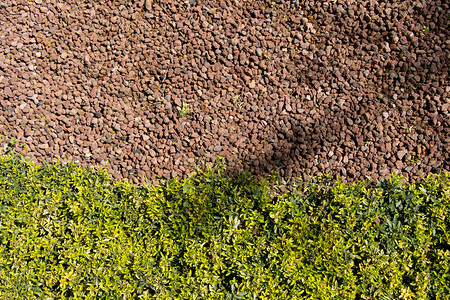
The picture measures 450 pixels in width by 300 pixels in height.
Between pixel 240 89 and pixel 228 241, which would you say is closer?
pixel 228 241

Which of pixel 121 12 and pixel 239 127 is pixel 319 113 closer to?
pixel 239 127

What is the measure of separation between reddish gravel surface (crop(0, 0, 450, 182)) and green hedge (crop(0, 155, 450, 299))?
1.01ft

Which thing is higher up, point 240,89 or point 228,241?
point 240,89

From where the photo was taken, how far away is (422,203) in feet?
10.00

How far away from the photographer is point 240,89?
3693 millimetres

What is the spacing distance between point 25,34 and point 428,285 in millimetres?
4817

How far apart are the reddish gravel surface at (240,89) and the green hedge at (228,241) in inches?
12.2

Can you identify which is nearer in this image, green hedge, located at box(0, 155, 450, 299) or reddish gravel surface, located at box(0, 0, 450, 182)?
green hedge, located at box(0, 155, 450, 299)

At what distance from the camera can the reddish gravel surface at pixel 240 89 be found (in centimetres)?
342

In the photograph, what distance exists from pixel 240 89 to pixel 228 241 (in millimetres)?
1520

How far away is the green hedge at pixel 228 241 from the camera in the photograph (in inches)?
114

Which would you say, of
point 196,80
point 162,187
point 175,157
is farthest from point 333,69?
point 162,187

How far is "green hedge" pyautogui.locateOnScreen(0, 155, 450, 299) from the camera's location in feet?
9.50

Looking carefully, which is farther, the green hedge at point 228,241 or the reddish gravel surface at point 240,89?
the reddish gravel surface at point 240,89
